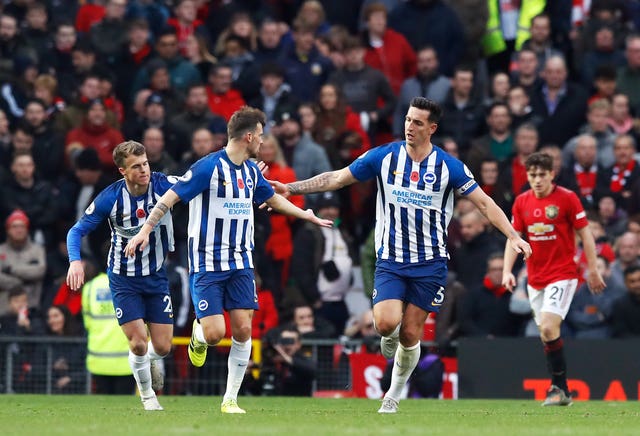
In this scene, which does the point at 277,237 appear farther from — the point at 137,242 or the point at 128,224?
the point at 137,242

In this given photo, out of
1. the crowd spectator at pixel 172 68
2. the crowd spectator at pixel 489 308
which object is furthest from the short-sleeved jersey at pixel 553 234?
the crowd spectator at pixel 172 68

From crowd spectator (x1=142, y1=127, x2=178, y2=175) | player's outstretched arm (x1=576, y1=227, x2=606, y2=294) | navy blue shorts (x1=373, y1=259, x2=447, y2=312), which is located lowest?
navy blue shorts (x1=373, y1=259, x2=447, y2=312)

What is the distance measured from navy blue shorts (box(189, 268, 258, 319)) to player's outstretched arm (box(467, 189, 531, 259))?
6.74 feet

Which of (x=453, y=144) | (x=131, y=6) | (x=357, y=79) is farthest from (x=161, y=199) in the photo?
(x=131, y=6)

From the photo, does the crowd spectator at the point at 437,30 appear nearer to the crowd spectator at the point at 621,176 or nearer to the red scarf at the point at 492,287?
the crowd spectator at the point at 621,176

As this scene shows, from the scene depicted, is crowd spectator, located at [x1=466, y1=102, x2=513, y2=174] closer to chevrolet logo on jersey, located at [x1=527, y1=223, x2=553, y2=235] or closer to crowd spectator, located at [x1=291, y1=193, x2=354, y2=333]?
crowd spectator, located at [x1=291, y1=193, x2=354, y2=333]

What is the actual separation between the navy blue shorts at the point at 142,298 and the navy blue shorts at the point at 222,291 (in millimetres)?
A: 799

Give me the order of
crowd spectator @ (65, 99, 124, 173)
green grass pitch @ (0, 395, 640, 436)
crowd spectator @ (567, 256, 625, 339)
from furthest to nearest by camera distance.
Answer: crowd spectator @ (65, 99, 124, 173) < crowd spectator @ (567, 256, 625, 339) < green grass pitch @ (0, 395, 640, 436)

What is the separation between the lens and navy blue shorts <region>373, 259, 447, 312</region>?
12.6m

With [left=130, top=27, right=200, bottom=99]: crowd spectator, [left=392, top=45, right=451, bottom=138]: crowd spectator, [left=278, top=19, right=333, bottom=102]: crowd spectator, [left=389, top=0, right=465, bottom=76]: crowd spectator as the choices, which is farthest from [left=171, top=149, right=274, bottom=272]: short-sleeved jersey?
[left=389, top=0, right=465, bottom=76]: crowd spectator

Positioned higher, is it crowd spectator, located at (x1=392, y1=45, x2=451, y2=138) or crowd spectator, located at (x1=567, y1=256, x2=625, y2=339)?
crowd spectator, located at (x1=392, y1=45, x2=451, y2=138)

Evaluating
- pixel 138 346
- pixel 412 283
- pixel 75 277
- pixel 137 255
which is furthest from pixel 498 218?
pixel 75 277

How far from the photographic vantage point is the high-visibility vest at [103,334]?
17.4 meters

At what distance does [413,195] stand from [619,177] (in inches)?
292
